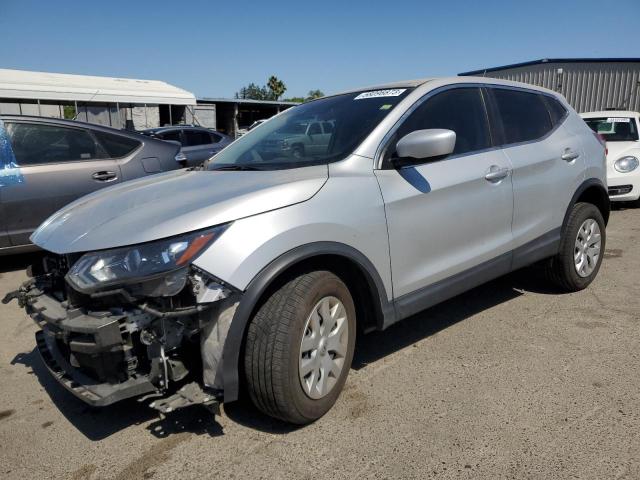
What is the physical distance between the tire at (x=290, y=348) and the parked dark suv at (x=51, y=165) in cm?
347

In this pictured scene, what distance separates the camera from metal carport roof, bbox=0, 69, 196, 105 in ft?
63.8

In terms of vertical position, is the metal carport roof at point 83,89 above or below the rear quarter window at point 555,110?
above

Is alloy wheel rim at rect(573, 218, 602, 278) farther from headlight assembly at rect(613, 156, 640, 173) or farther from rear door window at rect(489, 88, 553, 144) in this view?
headlight assembly at rect(613, 156, 640, 173)

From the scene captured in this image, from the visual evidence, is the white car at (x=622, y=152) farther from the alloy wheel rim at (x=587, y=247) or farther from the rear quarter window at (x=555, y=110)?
the rear quarter window at (x=555, y=110)

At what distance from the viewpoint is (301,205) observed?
247 cm

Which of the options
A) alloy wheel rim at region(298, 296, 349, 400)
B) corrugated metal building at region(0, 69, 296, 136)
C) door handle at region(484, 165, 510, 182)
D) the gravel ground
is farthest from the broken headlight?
corrugated metal building at region(0, 69, 296, 136)

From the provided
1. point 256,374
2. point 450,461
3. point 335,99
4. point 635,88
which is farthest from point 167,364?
point 635,88

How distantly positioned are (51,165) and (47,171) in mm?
77

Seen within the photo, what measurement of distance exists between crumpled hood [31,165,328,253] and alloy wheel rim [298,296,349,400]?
55 centimetres

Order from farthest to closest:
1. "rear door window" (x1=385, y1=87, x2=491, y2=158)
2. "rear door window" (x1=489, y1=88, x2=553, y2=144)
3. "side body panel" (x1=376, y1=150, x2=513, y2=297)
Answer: "rear door window" (x1=489, y1=88, x2=553, y2=144) → "rear door window" (x1=385, y1=87, x2=491, y2=158) → "side body panel" (x1=376, y1=150, x2=513, y2=297)

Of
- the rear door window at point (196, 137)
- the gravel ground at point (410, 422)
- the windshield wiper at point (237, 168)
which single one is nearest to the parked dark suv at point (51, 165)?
the gravel ground at point (410, 422)

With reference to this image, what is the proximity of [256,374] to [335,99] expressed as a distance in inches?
82.0

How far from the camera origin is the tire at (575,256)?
4.14 metres

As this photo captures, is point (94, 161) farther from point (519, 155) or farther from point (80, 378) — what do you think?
point (519, 155)
